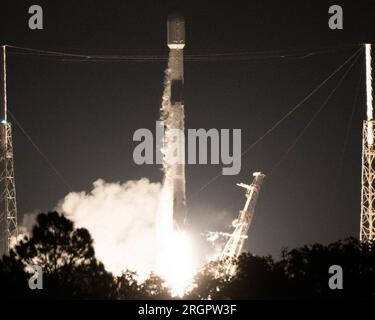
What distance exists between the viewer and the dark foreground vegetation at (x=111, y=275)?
6644 centimetres

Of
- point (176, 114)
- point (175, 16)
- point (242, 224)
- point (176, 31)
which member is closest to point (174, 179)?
point (176, 114)

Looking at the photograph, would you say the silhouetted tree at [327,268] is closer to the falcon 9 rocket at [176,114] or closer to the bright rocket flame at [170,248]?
the falcon 9 rocket at [176,114]

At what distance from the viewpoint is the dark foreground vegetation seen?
6644cm

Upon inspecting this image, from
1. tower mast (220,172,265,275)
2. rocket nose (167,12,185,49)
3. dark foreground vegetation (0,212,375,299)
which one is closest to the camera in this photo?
dark foreground vegetation (0,212,375,299)

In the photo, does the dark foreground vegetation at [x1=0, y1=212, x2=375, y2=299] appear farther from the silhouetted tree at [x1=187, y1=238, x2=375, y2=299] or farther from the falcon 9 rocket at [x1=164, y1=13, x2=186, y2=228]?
the falcon 9 rocket at [x1=164, y1=13, x2=186, y2=228]

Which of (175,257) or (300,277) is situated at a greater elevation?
(175,257)

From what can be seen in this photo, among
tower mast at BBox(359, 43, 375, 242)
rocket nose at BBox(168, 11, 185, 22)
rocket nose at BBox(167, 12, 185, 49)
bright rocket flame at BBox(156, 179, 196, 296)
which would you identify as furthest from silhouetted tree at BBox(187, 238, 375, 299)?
rocket nose at BBox(168, 11, 185, 22)

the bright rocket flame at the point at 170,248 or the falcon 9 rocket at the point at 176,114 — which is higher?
the falcon 9 rocket at the point at 176,114

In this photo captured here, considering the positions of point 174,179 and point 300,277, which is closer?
point 300,277

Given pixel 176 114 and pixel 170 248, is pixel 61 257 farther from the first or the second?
pixel 170 248

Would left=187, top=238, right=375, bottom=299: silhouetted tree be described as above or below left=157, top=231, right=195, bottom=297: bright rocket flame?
below

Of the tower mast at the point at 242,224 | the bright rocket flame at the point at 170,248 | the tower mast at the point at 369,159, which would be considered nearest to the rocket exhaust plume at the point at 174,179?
the bright rocket flame at the point at 170,248

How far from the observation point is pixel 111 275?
2746 inches
